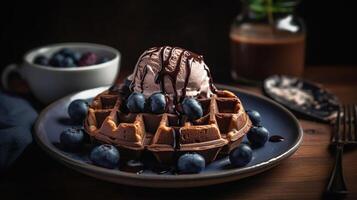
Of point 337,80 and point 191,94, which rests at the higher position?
point 191,94

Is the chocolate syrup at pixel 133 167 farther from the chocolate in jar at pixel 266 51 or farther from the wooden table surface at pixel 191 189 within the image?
the chocolate in jar at pixel 266 51

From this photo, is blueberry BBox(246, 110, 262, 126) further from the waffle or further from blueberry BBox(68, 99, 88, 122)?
blueberry BBox(68, 99, 88, 122)

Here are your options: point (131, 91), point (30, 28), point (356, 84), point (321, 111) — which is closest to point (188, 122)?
point (131, 91)

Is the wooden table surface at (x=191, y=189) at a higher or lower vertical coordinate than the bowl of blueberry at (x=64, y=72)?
lower

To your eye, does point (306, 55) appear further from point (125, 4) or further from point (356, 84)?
point (125, 4)

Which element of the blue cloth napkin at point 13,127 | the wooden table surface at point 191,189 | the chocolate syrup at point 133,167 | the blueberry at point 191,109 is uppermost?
the blueberry at point 191,109

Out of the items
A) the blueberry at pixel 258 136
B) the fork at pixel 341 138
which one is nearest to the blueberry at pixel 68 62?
the blueberry at pixel 258 136
